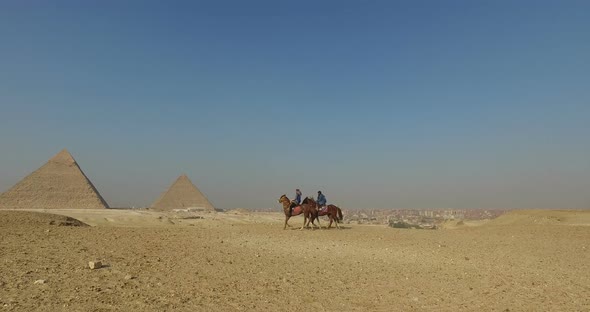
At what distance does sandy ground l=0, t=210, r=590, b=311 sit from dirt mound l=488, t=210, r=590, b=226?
15490mm

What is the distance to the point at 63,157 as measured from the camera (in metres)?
62.1

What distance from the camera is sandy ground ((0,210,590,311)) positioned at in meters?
6.61

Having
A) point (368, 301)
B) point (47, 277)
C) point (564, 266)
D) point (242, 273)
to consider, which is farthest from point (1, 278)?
point (564, 266)

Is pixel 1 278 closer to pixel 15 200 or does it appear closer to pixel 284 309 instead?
pixel 284 309

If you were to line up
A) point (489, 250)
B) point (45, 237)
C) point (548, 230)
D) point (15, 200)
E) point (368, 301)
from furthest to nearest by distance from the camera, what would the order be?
point (15, 200), point (548, 230), point (489, 250), point (45, 237), point (368, 301)

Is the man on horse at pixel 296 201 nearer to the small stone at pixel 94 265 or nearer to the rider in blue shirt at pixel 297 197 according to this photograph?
the rider in blue shirt at pixel 297 197

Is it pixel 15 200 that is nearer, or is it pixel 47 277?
pixel 47 277

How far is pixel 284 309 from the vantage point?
645cm

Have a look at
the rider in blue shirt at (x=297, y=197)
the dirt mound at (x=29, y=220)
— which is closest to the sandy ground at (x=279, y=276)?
the dirt mound at (x=29, y=220)

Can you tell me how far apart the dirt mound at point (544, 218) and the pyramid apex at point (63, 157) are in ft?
203

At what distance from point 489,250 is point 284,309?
1101 centimetres

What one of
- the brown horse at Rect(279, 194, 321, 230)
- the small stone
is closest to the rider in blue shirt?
the brown horse at Rect(279, 194, 321, 230)

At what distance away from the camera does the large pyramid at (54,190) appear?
53.8 meters

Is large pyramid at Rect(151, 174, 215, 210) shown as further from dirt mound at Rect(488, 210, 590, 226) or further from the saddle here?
dirt mound at Rect(488, 210, 590, 226)
